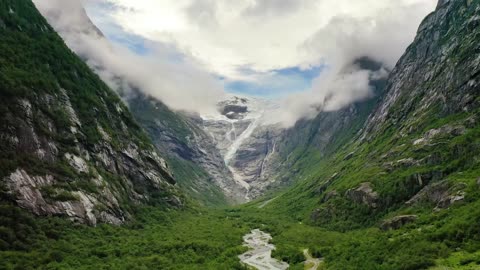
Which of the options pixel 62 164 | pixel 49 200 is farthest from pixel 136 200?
pixel 49 200

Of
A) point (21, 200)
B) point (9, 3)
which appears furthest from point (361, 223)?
point (9, 3)

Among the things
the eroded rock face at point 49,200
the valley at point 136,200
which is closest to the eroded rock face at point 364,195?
the valley at point 136,200

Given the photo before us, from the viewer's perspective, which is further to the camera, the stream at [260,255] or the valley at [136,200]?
the stream at [260,255]

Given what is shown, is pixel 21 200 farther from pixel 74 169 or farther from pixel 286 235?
pixel 286 235

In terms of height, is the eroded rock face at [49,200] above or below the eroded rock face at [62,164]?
below

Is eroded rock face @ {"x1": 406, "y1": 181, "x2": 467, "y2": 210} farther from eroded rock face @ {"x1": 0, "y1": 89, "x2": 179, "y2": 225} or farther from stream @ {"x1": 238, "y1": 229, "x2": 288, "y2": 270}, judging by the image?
eroded rock face @ {"x1": 0, "y1": 89, "x2": 179, "y2": 225}

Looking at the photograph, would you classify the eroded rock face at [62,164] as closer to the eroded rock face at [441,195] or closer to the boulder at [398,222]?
the boulder at [398,222]

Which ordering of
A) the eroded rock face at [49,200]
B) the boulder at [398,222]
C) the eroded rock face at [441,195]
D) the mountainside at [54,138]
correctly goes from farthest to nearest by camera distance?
the boulder at [398,222] < the mountainside at [54,138] < the eroded rock face at [441,195] < the eroded rock face at [49,200]
